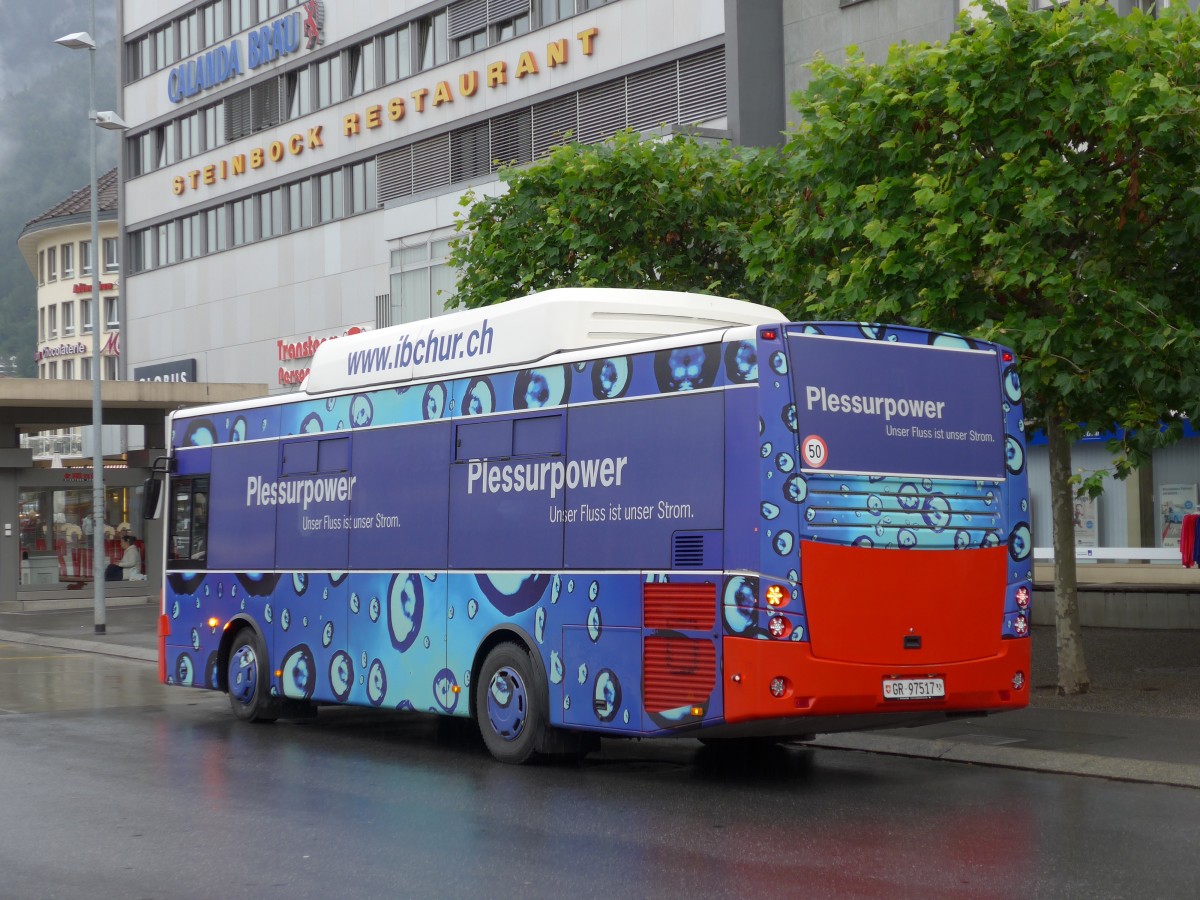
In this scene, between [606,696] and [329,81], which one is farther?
[329,81]

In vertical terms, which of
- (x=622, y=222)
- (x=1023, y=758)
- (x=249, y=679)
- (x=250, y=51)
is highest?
(x=250, y=51)

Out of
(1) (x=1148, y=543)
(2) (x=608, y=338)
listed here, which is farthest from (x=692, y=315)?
(1) (x=1148, y=543)

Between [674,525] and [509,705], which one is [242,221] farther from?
[674,525]

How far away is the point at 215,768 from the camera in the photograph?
12336 millimetres

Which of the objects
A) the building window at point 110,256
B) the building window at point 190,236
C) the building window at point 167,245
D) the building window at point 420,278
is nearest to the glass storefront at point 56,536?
the building window at point 420,278

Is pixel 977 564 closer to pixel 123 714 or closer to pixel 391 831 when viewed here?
pixel 391 831

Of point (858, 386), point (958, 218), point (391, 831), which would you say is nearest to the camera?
point (391, 831)

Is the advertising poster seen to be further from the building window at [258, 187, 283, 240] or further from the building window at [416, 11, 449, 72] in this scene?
the building window at [258, 187, 283, 240]

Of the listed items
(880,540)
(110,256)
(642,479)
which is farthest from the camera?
(110,256)

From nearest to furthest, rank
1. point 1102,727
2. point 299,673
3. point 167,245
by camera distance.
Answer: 1. point 1102,727
2. point 299,673
3. point 167,245

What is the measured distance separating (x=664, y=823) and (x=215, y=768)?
4.12m

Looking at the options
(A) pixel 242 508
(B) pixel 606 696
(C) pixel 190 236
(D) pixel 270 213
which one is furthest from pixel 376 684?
(C) pixel 190 236

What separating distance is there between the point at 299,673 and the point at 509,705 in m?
3.25

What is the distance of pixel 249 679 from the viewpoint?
51.0 ft
